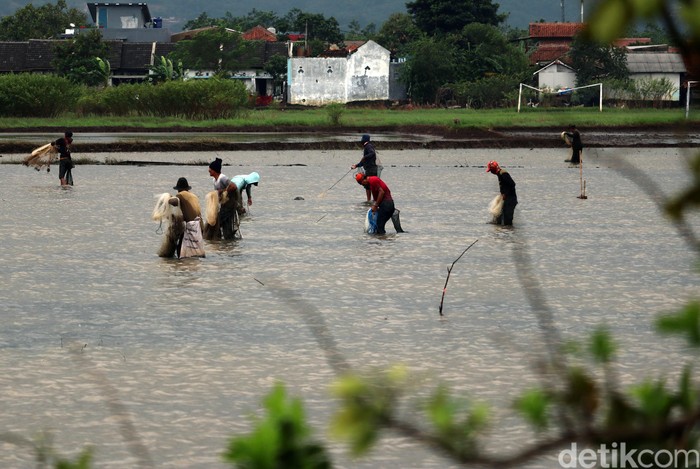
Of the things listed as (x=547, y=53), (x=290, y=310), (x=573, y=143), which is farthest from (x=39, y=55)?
(x=290, y=310)

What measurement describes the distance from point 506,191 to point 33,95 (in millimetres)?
48630

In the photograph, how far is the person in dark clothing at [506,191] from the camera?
65.0 ft

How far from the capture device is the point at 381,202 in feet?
64.4

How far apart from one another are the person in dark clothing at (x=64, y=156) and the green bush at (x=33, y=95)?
34.7m

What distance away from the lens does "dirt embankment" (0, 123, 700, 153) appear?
46.1m

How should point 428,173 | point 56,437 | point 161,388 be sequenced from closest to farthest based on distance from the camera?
point 56,437 → point 161,388 → point 428,173

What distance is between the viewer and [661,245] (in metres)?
18.7

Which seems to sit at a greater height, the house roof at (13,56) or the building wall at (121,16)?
the building wall at (121,16)


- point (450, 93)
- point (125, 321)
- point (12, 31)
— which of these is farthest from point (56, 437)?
point (12, 31)

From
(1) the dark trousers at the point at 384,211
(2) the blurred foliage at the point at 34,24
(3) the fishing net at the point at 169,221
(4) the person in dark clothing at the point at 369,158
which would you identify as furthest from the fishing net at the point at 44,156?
(2) the blurred foliage at the point at 34,24

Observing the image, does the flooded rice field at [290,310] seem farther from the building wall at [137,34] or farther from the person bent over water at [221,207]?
the building wall at [137,34]

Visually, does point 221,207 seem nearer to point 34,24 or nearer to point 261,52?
point 261,52

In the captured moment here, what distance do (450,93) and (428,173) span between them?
4752cm

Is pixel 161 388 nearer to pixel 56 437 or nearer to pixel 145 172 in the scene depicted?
pixel 56 437
